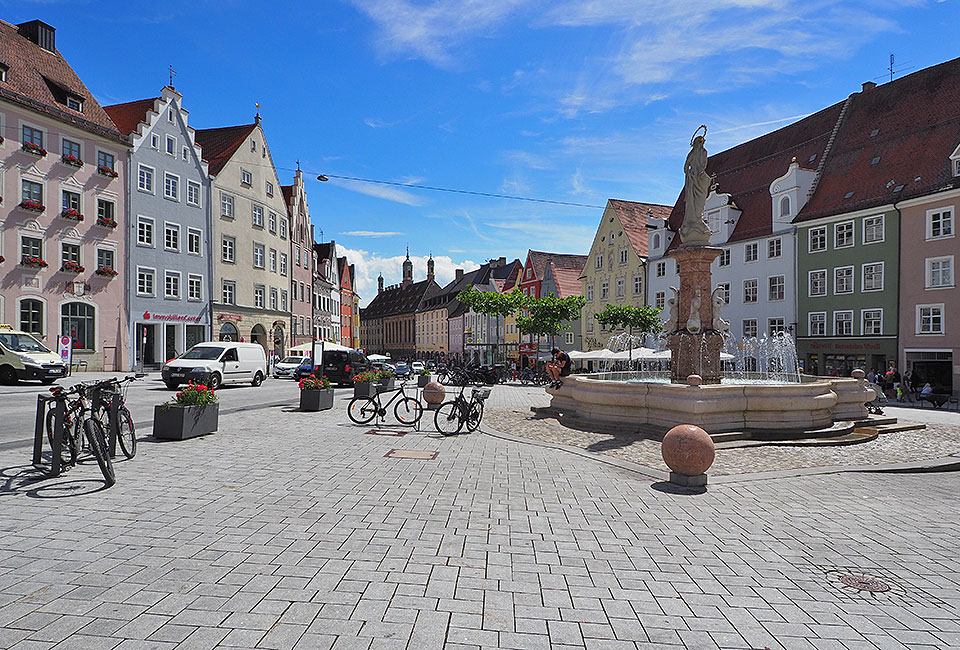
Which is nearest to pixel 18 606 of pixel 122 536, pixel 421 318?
pixel 122 536

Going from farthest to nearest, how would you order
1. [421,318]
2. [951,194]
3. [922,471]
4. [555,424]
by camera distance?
[421,318], [951,194], [555,424], [922,471]

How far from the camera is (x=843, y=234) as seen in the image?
36.9 m

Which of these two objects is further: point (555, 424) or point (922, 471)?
point (555, 424)

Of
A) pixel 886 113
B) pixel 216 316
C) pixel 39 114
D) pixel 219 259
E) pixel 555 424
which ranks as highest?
pixel 886 113

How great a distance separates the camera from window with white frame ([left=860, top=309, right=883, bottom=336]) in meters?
34.5

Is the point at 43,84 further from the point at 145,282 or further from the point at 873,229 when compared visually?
the point at 873,229

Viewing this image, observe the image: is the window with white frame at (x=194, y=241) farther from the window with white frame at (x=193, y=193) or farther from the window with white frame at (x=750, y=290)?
the window with white frame at (x=750, y=290)

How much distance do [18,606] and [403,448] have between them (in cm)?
743

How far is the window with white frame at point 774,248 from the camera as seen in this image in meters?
41.4

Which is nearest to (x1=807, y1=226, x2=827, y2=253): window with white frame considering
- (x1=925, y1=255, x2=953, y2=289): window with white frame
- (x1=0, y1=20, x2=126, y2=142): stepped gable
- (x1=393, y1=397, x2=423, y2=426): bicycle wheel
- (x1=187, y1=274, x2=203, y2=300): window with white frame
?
(x1=925, y1=255, x2=953, y2=289): window with white frame

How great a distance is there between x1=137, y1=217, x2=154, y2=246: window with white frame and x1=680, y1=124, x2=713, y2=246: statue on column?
109 feet

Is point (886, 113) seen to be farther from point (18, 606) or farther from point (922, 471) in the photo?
point (18, 606)

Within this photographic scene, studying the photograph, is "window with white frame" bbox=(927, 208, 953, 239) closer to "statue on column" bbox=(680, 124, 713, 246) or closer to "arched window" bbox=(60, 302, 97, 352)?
"statue on column" bbox=(680, 124, 713, 246)

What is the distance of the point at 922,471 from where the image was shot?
10359 millimetres
